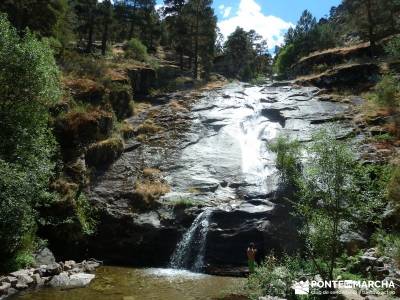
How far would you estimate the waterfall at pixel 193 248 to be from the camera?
24.0 meters

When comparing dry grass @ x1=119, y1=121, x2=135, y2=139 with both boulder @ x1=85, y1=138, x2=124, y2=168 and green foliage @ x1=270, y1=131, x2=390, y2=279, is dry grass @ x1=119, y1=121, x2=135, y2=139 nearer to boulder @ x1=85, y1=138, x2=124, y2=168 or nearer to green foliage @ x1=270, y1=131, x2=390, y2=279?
boulder @ x1=85, y1=138, x2=124, y2=168

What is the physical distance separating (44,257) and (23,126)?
6824mm

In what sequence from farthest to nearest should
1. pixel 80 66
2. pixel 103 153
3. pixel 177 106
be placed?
1. pixel 177 106
2. pixel 80 66
3. pixel 103 153

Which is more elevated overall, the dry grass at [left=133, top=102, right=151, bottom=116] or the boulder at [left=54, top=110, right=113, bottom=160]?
the dry grass at [left=133, top=102, right=151, bottom=116]

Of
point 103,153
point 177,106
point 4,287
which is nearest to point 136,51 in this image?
point 177,106

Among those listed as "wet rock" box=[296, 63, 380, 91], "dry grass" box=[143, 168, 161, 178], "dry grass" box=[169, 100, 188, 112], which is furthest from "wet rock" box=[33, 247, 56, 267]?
"wet rock" box=[296, 63, 380, 91]

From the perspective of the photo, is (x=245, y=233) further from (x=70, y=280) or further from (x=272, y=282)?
(x=70, y=280)

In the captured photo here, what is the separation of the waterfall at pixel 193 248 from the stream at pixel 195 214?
6 centimetres

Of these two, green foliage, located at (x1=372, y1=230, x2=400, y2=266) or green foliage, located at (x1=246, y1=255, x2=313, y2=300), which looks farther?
green foliage, located at (x1=372, y1=230, x2=400, y2=266)

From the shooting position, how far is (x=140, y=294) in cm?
1791

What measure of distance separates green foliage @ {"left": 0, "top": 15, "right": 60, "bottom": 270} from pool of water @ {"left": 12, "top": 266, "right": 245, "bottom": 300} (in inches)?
149

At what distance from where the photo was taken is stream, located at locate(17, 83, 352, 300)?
814 inches

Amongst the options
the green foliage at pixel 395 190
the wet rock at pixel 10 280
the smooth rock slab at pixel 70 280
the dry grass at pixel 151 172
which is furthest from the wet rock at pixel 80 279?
the green foliage at pixel 395 190

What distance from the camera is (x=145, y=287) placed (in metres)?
19.2
